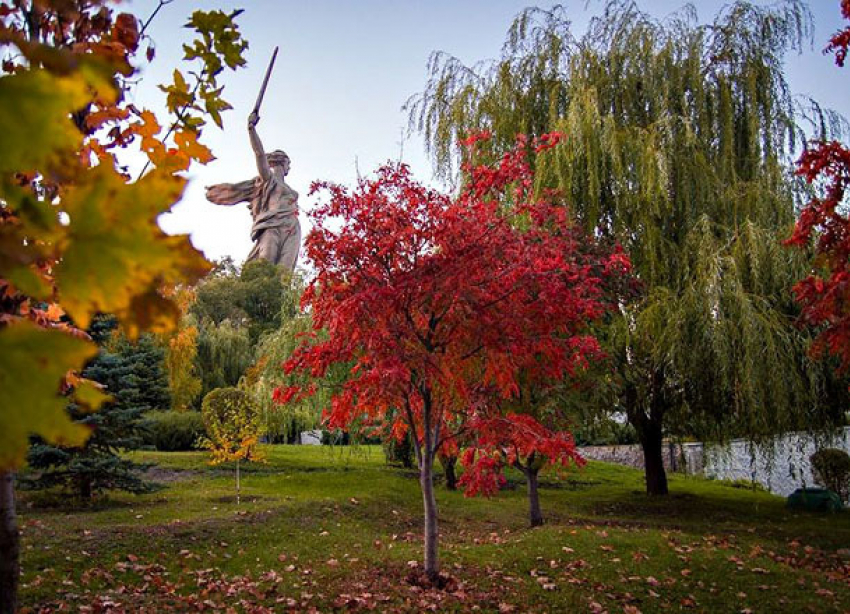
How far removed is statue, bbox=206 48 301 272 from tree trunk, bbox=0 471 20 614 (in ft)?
93.3

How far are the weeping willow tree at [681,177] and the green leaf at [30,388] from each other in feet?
26.2

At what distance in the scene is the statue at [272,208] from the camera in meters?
31.3

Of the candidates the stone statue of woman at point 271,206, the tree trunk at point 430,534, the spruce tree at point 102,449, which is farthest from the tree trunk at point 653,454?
the stone statue of woman at point 271,206

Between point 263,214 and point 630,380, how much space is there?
25423mm

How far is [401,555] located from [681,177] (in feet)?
20.5

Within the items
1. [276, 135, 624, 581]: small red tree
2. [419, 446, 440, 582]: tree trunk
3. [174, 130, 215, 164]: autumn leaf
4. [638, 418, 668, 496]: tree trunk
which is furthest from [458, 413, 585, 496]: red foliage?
[638, 418, 668, 496]: tree trunk

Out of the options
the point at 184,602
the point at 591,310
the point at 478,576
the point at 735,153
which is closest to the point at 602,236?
the point at 735,153

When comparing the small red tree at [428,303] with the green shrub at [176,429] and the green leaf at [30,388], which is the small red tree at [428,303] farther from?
the green shrub at [176,429]

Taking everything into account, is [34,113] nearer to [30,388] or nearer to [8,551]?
[30,388]

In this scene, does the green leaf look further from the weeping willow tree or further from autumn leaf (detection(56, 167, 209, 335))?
the weeping willow tree

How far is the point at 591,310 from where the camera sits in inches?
220

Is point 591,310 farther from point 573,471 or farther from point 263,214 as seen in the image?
point 263,214

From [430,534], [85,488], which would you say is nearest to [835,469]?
[430,534]

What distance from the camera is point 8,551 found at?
8.43ft
